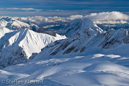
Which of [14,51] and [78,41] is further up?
[78,41]

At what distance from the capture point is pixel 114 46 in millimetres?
50250

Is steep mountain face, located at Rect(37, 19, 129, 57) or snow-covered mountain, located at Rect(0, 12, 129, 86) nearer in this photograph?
snow-covered mountain, located at Rect(0, 12, 129, 86)

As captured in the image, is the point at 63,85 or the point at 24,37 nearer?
the point at 63,85

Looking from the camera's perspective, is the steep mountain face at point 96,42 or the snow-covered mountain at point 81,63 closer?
the snow-covered mountain at point 81,63

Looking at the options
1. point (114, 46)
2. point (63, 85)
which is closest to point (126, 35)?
point (114, 46)

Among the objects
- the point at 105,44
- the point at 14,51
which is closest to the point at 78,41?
the point at 105,44

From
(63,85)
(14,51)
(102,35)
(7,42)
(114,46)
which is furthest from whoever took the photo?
(7,42)

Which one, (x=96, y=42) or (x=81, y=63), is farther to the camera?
(x=96, y=42)

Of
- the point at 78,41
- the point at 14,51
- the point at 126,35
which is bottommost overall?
the point at 14,51

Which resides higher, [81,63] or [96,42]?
[81,63]

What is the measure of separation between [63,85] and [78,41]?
52.4m

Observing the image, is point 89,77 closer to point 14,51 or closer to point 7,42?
point 14,51

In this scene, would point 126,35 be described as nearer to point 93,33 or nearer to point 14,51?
point 93,33

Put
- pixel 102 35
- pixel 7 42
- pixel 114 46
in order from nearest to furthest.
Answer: pixel 114 46 < pixel 102 35 < pixel 7 42
